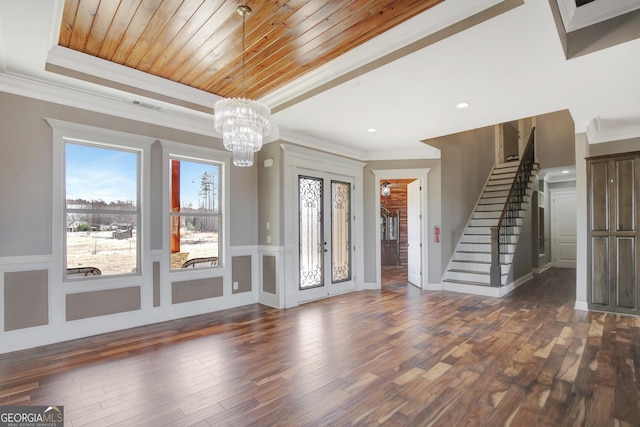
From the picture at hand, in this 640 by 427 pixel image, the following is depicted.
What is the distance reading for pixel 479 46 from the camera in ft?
8.84

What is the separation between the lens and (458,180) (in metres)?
6.89

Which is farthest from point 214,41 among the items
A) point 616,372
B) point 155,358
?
point 616,372

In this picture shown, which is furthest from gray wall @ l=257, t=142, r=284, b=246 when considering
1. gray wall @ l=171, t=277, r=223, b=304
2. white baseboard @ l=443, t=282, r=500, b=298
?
white baseboard @ l=443, t=282, r=500, b=298

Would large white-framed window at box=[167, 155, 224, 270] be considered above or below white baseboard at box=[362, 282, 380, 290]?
above

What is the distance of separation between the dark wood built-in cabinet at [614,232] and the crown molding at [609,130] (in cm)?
36

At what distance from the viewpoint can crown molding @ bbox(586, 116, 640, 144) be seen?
4.45 metres

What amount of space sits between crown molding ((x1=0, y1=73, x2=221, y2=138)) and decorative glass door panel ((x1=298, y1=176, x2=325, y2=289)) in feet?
5.64

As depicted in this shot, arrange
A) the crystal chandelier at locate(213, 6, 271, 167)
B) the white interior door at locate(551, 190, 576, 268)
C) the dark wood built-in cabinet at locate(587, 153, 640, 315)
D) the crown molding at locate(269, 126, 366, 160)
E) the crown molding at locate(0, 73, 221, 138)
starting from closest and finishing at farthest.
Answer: the crystal chandelier at locate(213, 6, 271, 167) → the crown molding at locate(0, 73, 221, 138) → the dark wood built-in cabinet at locate(587, 153, 640, 315) → the crown molding at locate(269, 126, 366, 160) → the white interior door at locate(551, 190, 576, 268)

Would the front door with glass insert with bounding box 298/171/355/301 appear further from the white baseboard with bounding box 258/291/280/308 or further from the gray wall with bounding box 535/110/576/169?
the gray wall with bounding box 535/110/576/169

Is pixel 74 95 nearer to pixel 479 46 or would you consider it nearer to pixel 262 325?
pixel 262 325

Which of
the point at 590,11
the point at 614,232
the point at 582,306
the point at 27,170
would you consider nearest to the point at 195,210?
the point at 27,170

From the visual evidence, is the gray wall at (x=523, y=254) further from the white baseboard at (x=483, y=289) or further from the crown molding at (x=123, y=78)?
the crown molding at (x=123, y=78)

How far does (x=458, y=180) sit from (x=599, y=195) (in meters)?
2.51

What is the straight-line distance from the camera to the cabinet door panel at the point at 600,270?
4613mm
